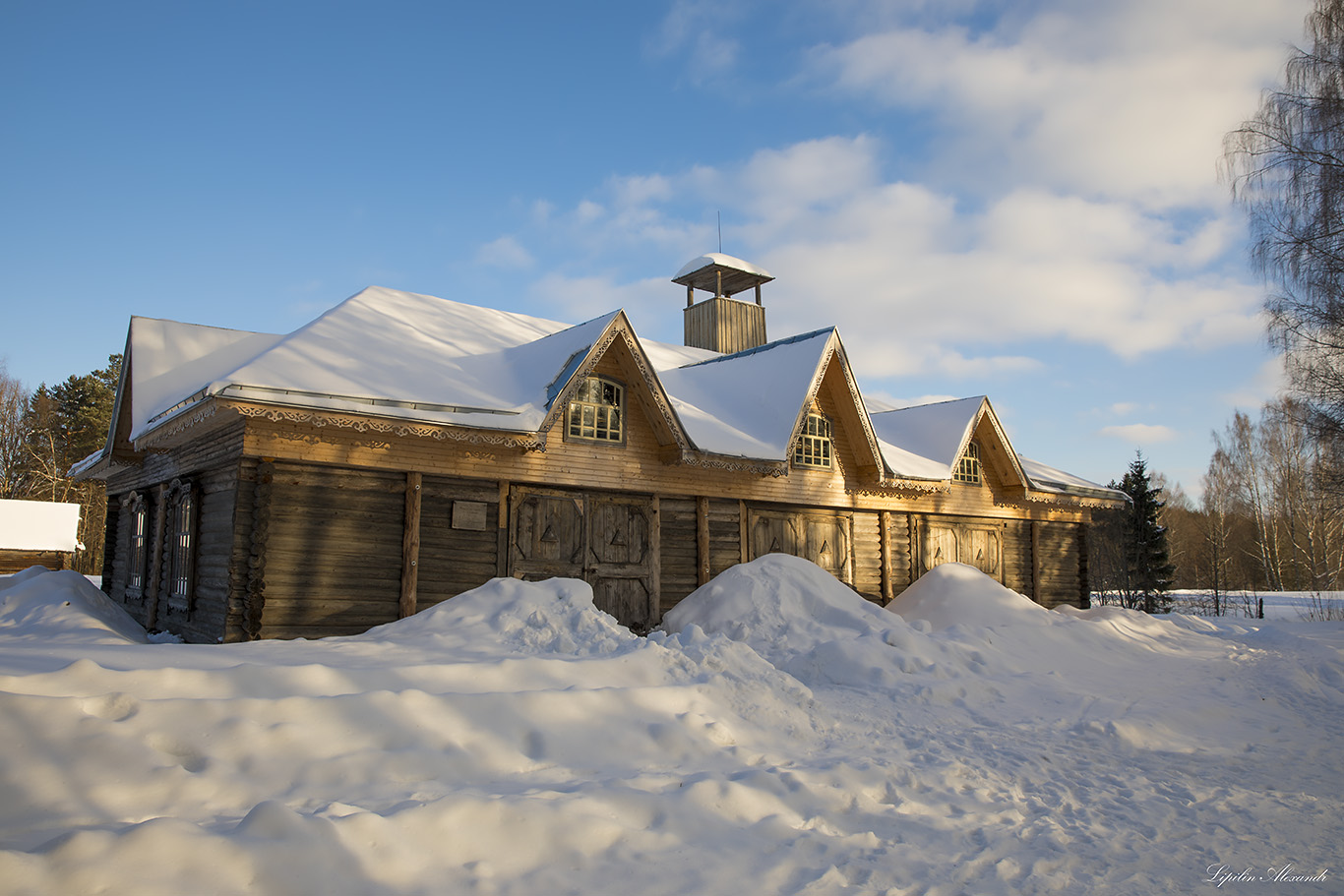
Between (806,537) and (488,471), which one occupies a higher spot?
(488,471)

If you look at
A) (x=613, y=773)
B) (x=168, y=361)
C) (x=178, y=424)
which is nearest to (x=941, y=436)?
(x=613, y=773)

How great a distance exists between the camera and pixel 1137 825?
5.50m

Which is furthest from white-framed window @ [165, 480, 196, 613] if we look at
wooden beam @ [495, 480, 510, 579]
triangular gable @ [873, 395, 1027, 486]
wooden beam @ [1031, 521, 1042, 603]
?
wooden beam @ [1031, 521, 1042, 603]

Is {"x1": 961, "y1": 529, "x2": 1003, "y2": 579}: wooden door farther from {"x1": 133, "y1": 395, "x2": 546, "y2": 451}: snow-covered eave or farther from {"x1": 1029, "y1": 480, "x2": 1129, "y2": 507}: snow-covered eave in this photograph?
{"x1": 133, "y1": 395, "x2": 546, "y2": 451}: snow-covered eave

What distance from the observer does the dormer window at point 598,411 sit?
13672 millimetres

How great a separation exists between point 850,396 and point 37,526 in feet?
110

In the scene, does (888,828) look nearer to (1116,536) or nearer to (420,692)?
(420,692)

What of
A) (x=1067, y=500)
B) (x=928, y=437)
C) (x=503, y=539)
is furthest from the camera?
(x=1067, y=500)

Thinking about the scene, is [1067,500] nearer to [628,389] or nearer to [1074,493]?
[1074,493]

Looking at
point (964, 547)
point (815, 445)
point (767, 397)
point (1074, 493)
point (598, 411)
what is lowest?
point (964, 547)

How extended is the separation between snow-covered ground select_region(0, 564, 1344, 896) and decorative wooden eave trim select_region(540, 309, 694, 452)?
11.6 feet

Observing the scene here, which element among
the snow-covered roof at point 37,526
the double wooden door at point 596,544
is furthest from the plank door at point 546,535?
the snow-covered roof at point 37,526

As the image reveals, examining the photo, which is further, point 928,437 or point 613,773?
point 928,437

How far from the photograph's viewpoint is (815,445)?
1694 centimetres
